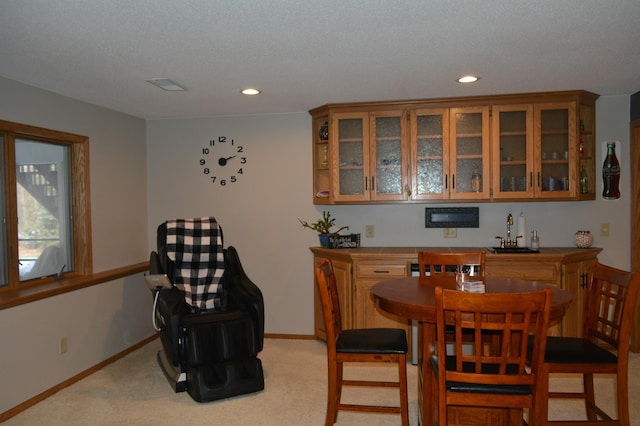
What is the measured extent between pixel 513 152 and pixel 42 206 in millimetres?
4041

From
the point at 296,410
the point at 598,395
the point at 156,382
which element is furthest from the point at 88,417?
the point at 598,395

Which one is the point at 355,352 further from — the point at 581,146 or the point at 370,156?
the point at 581,146

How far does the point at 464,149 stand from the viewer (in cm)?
426

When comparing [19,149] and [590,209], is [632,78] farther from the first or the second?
[19,149]

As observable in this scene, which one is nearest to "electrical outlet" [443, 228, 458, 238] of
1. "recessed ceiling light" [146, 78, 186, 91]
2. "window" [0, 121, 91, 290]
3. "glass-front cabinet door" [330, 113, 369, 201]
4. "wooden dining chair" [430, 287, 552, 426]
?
"glass-front cabinet door" [330, 113, 369, 201]

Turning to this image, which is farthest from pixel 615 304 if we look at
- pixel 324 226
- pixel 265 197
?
pixel 265 197

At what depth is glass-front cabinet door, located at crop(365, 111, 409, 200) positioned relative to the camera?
4328mm

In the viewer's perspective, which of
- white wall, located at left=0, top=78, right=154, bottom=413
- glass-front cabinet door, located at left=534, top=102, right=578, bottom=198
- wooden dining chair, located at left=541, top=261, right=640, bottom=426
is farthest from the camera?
glass-front cabinet door, located at left=534, top=102, right=578, bottom=198

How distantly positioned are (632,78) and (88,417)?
4622mm

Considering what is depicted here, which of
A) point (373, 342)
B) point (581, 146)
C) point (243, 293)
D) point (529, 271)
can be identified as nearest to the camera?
point (373, 342)

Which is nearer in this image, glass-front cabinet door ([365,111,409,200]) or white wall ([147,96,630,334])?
glass-front cabinet door ([365,111,409,200])

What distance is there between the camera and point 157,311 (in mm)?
3654

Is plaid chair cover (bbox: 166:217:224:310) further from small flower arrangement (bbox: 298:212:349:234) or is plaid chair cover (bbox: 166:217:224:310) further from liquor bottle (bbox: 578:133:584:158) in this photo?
liquor bottle (bbox: 578:133:584:158)

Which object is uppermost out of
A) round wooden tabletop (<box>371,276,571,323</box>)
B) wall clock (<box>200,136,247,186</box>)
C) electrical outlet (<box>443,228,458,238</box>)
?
wall clock (<box>200,136,247,186</box>)
